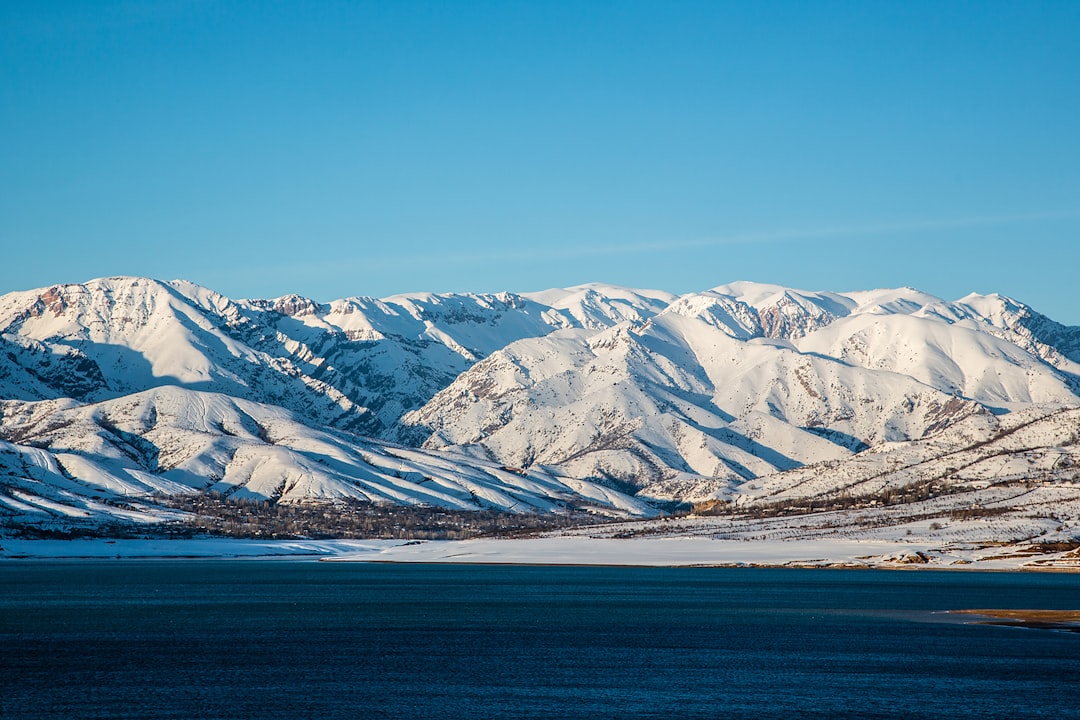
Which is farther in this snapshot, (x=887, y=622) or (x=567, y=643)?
(x=887, y=622)

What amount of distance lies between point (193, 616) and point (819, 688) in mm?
81684

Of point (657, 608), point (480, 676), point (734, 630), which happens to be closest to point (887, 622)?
point (734, 630)

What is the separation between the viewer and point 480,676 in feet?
326

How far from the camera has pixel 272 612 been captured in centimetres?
15900

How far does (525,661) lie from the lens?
357 feet

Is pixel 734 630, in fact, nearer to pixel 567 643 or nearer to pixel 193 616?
pixel 567 643

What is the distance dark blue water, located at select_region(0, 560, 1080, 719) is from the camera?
85188 millimetres

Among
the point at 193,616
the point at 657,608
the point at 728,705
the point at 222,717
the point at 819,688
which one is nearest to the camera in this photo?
the point at 222,717

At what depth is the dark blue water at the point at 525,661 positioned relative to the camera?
8519cm

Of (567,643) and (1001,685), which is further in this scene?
(567,643)

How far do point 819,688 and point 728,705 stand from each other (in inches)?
415

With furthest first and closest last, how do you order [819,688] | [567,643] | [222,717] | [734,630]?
[734,630]
[567,643]
[819,688]
[222,717]

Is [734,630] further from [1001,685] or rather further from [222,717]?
[222,717]

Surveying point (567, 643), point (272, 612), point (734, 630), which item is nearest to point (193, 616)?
point (272, 612)
